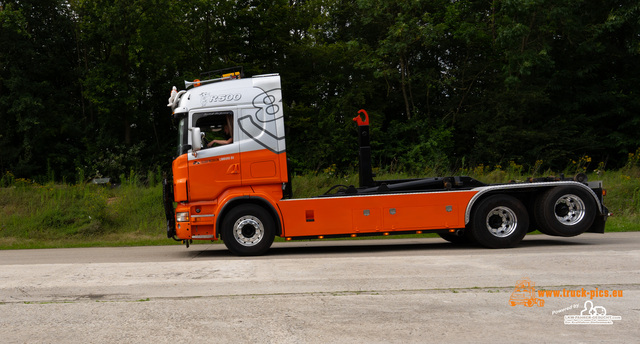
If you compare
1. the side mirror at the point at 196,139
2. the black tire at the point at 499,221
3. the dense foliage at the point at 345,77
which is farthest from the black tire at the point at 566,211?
the dense foliage at the point at 345,77

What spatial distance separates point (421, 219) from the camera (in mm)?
11367

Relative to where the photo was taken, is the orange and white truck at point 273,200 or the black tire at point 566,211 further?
the black tire at point 566,211

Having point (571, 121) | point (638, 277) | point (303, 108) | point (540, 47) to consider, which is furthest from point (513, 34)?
point (638, 277)

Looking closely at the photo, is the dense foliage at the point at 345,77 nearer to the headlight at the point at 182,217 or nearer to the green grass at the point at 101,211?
the green grass at the point at 101,211

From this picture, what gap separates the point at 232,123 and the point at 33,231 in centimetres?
956

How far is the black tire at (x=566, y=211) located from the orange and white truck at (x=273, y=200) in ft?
0.06

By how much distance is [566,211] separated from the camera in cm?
1163

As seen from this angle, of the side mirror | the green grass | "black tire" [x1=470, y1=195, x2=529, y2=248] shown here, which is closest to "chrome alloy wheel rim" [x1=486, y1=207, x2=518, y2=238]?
"black tire" [x1=470, y1=195, x2=529, y2=248]

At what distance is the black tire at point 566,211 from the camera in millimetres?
11500

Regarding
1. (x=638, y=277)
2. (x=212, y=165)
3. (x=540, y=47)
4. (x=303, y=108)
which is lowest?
(x=638, y=277)

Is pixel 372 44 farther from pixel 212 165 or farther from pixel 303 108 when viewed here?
pixel 212 165

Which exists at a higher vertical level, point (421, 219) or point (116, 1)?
point (116, 1)

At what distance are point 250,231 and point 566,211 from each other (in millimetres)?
6120

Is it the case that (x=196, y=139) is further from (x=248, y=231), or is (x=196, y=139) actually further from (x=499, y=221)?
(x=499, y=221)
